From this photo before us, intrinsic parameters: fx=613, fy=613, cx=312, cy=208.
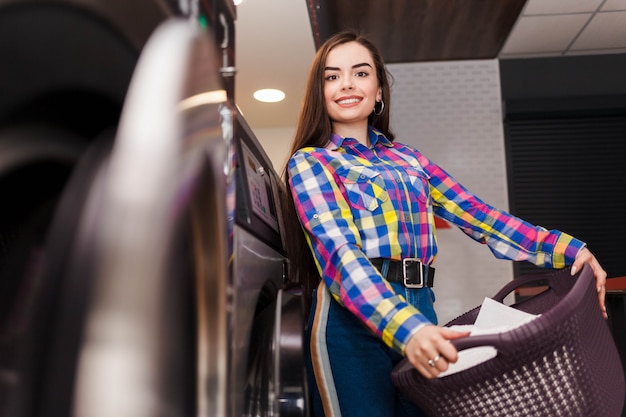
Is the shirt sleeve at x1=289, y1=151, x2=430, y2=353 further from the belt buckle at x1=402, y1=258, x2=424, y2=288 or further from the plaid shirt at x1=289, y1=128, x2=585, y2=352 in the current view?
the belt buckle at x1=402, y1=258, x2=424, y2=288

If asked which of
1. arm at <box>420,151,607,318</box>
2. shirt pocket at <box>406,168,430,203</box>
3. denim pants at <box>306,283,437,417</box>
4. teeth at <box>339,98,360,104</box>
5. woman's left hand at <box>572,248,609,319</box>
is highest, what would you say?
teeth at <box>339,98,360,104</box>

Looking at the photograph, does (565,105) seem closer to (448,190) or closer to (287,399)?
(448,190)

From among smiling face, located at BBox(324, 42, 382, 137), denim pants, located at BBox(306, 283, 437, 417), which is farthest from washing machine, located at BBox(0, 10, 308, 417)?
smiling face, located at BBox(324, 42, 382, 137)

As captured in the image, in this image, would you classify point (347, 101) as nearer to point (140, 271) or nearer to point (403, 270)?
point (403, 270)

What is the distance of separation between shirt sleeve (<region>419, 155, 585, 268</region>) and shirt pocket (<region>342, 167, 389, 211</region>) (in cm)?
22

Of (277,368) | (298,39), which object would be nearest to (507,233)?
(277,368)

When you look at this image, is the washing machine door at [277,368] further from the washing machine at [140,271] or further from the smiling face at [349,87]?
the smiling face at [349,87]

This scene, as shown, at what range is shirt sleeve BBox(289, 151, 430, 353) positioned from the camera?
95cm

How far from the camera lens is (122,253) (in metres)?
0.37

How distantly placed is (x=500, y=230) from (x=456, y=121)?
10.3 feet

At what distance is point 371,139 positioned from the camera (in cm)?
140

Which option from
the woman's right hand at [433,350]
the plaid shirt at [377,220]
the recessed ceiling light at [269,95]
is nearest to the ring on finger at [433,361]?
the woman's right hand at [433,350]

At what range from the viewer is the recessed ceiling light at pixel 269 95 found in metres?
3.98

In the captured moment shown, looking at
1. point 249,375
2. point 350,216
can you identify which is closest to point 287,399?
point 249,375
